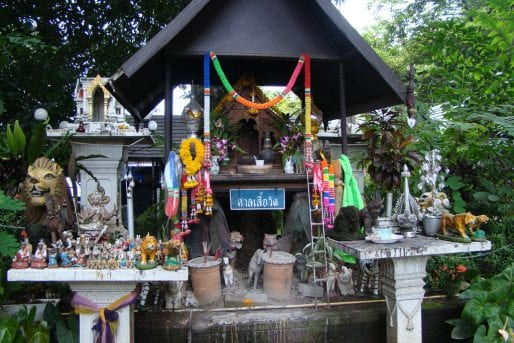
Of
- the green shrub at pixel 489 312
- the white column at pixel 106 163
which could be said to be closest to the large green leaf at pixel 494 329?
the green shrub at pixel 489 312

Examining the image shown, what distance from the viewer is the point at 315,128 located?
678cm

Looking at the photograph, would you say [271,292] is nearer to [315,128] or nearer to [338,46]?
[315,128]

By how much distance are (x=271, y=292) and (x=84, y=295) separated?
2568 mm

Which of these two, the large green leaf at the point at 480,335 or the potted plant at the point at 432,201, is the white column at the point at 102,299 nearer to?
the potted plant at the point at 432,201

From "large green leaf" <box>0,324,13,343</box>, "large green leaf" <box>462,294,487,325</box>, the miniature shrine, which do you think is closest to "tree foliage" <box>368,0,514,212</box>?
the miniature shrine

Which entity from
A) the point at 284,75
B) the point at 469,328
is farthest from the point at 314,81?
the point at 469,328

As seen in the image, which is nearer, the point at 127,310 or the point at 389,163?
the point at 127,310

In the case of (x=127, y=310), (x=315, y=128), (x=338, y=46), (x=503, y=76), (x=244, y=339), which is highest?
(x=338, y=46)

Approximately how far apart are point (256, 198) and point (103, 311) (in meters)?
2.78

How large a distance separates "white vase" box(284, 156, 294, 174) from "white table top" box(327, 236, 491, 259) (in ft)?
6.50

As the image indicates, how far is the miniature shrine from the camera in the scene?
4176mm

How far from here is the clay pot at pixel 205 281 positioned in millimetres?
5430

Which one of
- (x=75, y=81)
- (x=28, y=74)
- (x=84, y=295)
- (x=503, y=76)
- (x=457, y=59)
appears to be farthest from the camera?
(x=75, y=81)

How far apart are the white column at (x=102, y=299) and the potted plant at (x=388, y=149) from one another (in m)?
3.45
